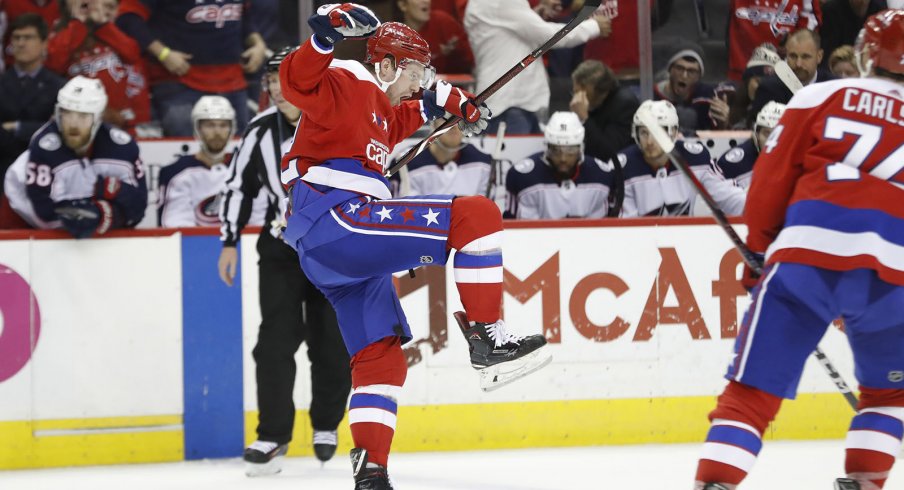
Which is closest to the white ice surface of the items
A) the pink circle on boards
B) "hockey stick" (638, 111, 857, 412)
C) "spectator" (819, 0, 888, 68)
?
the pink circle on boards

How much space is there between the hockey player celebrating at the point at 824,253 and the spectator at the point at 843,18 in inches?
155

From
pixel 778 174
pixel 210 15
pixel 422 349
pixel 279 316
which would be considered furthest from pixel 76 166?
pixel 778 174

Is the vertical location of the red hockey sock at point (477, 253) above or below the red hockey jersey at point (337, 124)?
below

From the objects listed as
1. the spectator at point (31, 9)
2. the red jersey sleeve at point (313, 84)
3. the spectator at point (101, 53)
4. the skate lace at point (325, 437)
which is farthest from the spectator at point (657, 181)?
the spectator at point (31, 9)

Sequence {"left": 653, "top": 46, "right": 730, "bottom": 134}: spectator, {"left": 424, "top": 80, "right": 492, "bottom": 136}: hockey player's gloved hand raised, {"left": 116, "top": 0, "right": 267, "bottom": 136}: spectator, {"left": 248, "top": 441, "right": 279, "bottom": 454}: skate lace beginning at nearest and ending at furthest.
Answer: {"left": 424, "top": 80, "right": 492, "bottom": 136}: hockey player's gloved hand raised → {"left": 248, "top": 441, "right": 279, "bottom": 454}: skate lace → {"left": 116, "top": 0, "right": 267, "bottom": 136}: spectator → {"left": 653, "top": 46, "right": 730, "bottom": 134}: spectator

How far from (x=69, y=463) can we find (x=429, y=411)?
1.46m

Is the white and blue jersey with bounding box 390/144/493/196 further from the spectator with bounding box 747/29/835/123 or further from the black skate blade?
the black skate blade

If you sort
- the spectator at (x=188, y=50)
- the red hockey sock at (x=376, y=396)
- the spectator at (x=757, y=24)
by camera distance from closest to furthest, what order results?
the red hockey sock at (x=376, y=396)
the spectator at (x=188, y=50)
the spectator at (x=757, y=24)

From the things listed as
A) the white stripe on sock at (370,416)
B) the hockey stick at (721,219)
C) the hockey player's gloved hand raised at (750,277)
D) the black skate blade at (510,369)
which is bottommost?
the white stripe on sock at (370,416)

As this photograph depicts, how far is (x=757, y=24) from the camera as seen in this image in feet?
21.8

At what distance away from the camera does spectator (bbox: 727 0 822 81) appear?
6.62m

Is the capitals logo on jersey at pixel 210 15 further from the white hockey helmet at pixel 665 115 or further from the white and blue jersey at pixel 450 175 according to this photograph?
the white hockey helmet at pixel 665 115

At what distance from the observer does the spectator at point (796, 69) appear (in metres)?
6.27

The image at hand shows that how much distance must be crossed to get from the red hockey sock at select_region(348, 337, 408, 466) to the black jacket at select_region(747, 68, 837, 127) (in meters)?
3.31
